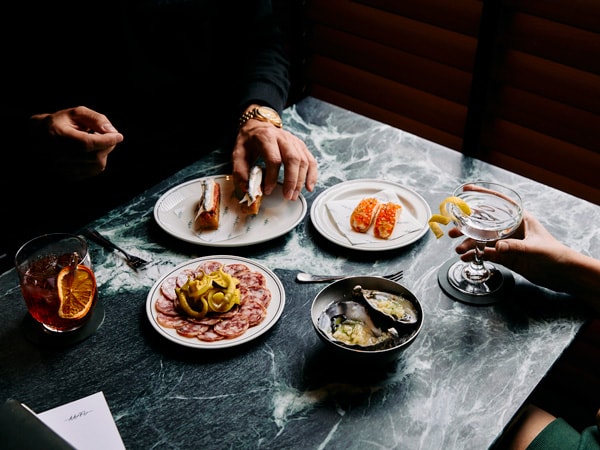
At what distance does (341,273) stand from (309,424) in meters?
0.44

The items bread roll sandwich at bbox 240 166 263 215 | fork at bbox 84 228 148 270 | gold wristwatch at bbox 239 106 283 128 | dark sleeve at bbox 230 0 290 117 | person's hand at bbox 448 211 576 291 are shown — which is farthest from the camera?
dark sleeve at bbox 230 0 290 117

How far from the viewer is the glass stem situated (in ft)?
4.65

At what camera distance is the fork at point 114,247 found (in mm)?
1489

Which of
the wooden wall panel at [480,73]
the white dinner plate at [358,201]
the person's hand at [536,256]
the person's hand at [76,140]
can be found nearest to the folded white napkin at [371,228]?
the white dinner plate at [358,201]

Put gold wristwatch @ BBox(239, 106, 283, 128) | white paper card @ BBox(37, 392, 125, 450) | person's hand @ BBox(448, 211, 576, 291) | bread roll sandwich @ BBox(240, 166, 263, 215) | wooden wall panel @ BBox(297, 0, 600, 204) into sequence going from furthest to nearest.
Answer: wooden wall panel @ BBox(297, 0, 600, 204), gold wristwatch @ BBox(239, 106, 283, 128), bread roll sandwich @ BBox(240, 166, 263, 215), person's hand @ BBox(448, 211, 576, 291), white paper card @ BBox(37, 392, 125, 450)

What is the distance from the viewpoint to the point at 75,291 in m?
1.30

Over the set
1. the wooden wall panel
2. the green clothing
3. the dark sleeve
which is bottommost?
the green clothing

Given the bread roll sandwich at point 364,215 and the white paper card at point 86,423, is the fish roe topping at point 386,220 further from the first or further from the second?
the white paper card at point 86,423

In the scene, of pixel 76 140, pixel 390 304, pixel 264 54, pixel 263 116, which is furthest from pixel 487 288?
pixel 264 54

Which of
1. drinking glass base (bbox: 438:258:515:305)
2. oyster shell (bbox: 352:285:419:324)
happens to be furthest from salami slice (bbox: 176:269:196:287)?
drinking glass base (bbox: 438:258:515:305)

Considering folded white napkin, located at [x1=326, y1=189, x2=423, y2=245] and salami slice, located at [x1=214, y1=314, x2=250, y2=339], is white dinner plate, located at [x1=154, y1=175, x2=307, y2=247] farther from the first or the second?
salami slice, located at [x1=214, y1=314, x2=250, y2=339]

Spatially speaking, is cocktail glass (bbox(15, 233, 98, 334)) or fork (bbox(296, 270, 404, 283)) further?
fork (bbox(296, 270, 404, 283))

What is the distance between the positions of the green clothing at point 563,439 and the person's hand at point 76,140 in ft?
4.26

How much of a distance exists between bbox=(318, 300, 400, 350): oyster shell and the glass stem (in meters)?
0.33
